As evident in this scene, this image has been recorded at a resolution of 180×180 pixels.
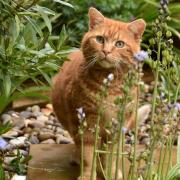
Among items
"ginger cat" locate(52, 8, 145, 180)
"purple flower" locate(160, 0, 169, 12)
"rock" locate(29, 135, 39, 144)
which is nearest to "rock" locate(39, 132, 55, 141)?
"rock" locate(29, 135, 39, 144)

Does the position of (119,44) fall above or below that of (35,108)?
above

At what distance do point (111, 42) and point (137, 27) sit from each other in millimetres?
163

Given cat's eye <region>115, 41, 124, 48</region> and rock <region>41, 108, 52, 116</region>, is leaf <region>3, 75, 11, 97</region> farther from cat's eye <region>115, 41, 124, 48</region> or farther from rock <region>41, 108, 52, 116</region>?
rock <region>41, 108, 52, 116</region>

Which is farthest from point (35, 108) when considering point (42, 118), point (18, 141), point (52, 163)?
point (52, 163)

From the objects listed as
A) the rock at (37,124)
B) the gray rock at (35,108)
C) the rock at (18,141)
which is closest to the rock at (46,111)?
the gray rock at (35,108)

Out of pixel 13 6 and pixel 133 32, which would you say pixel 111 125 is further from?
pixel 133 32

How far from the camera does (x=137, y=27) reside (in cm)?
331

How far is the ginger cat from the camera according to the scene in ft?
10.7

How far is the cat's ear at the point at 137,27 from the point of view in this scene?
10.8 ft

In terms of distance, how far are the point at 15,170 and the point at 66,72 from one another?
2.08 ft

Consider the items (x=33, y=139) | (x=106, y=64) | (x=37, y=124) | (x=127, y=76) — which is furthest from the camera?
(x=37, y=124)

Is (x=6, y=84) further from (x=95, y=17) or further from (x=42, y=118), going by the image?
(x=42, y=118)

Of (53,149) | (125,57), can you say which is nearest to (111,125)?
(125,57)

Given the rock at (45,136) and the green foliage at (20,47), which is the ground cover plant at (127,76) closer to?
the green foliage at (20,47)
